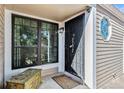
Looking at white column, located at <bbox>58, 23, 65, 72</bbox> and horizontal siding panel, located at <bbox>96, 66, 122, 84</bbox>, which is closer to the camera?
horizontal siding panel, located at <bbox>96, 66, 122, 84</bbox>

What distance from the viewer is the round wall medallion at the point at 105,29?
12.6 feet

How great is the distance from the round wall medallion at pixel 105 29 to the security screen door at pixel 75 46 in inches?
21.6

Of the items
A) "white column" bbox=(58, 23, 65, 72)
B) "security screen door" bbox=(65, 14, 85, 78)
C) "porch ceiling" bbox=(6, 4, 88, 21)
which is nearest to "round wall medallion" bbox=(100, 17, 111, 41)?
"security screen door" bbox=(65, 14, 85, 78)

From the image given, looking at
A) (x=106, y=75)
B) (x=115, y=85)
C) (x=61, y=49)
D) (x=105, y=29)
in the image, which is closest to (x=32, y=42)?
(x=61, y=49)

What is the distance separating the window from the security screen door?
1.69 feet

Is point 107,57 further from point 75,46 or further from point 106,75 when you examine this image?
point 75,46

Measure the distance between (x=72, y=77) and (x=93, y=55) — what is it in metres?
1.50

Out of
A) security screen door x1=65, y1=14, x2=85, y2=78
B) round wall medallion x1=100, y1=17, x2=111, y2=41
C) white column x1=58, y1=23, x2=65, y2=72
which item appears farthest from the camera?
white column x1=58, y1=23, x2=65, y2=72

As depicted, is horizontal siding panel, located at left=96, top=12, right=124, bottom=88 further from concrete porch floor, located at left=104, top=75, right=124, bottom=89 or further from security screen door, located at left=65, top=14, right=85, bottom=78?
security screen door, located at left=65, top=14, right=85, bottom=78

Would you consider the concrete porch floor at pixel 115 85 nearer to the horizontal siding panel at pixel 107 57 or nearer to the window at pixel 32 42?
the horizontal siding panel at pixel 107 57

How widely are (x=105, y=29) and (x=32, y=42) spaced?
91.8 inches

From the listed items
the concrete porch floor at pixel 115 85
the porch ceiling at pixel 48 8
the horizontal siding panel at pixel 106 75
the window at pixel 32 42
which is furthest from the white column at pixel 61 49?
the concrete porch floor at pixel 115 85

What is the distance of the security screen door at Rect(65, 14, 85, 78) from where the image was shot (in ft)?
13.1

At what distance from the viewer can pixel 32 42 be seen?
180 inches
